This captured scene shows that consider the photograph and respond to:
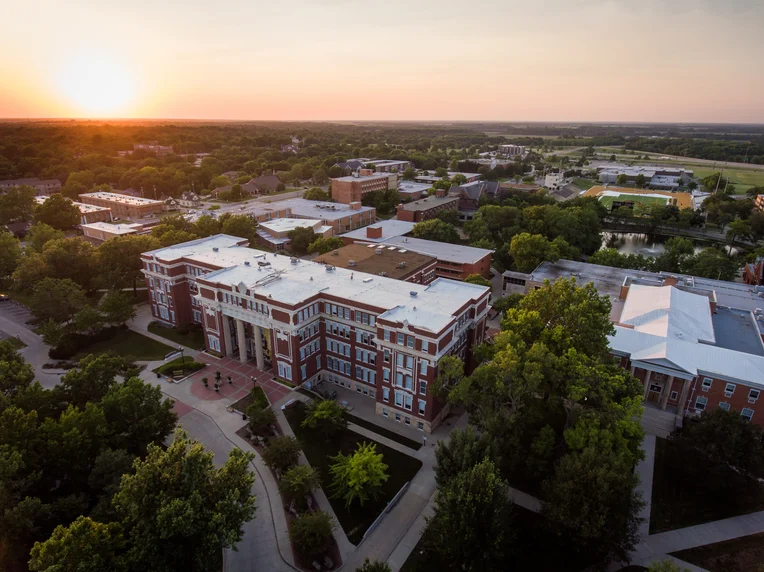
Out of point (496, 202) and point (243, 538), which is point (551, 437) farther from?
point (496, 202)

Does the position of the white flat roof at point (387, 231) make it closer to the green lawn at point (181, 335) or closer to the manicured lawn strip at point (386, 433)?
the green lawn at point (181, 335)

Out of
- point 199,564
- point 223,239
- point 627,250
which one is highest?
point 223,239

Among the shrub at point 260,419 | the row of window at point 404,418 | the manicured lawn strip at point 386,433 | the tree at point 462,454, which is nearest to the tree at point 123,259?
the shrub at point 260,419

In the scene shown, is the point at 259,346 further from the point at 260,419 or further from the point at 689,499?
the point at 689,499

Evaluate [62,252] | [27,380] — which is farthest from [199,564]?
[62,252]

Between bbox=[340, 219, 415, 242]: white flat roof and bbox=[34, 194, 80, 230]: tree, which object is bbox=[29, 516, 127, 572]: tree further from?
bbox=[34, 194, 80, 230]: tree

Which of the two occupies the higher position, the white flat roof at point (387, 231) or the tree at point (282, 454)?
the white flat roof at point (387, 231)

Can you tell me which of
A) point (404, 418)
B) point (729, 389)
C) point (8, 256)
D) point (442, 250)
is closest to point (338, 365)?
point (404, 418)
